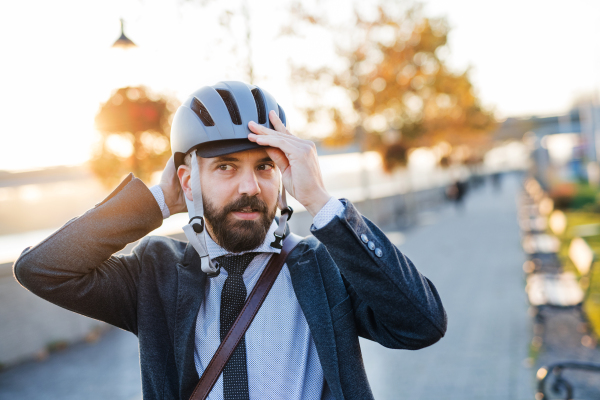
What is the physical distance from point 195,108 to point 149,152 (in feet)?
9.27

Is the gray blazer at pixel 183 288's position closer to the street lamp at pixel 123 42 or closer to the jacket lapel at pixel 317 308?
the jacket lapel at pixel 317 308

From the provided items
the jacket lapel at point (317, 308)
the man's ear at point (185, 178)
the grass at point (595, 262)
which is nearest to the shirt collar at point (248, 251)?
the jacket lapel at point (317, 308)

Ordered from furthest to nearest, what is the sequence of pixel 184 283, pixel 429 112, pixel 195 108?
pixel 429 112 → pixel 195 108 → pixel 184 283

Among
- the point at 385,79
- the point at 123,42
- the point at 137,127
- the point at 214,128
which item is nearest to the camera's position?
the point at 214,128

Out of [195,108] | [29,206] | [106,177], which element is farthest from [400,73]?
[195,108]

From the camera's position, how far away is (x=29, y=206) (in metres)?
10.9

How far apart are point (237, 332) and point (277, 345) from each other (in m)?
0.16

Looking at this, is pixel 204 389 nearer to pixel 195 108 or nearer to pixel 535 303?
pixel 195 108

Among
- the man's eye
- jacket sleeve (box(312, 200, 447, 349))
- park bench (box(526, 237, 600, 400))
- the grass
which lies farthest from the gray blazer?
the grass

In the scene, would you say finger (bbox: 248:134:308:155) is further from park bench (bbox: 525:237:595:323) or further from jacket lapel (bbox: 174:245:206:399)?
park bench (bbox: 525:237:595:323)

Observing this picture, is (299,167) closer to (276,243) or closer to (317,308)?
(276,243)

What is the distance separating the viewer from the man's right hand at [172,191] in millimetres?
2334

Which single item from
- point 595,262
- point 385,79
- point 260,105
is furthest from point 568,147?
point 260,105

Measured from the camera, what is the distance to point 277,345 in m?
2.01
